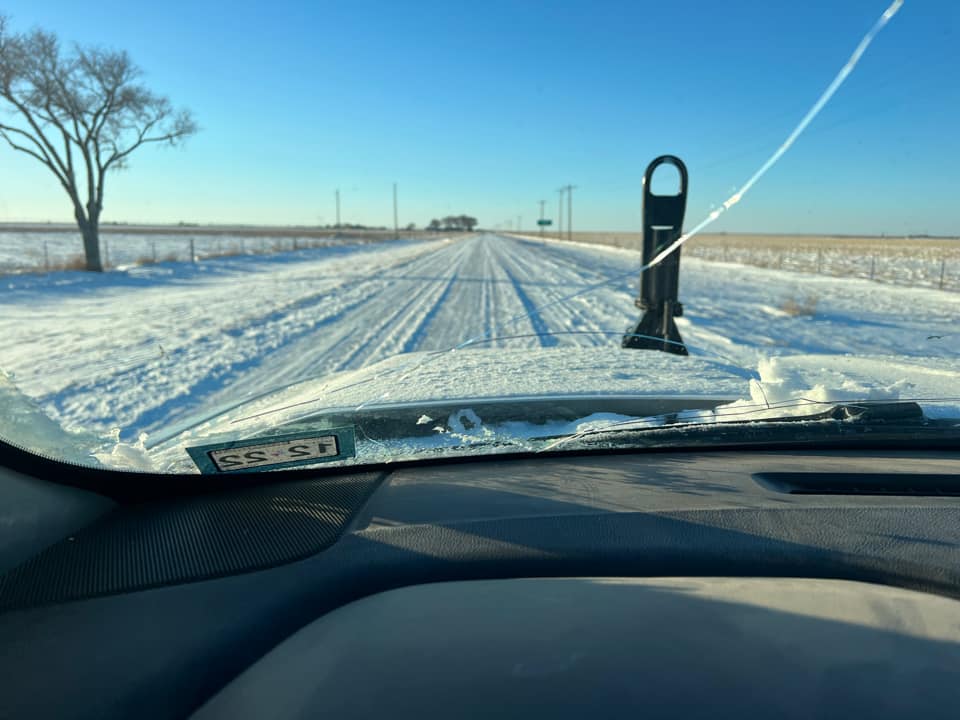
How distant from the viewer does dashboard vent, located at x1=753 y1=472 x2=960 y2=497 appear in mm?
2275

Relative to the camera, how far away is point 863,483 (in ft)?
7.64

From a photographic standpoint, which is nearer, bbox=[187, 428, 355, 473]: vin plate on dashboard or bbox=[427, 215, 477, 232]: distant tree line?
bbox=[187, 428, 355, 473]: vin plate on dashboard

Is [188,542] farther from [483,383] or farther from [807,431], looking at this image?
[807,431]

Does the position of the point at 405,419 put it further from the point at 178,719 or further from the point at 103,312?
the point at 103,312

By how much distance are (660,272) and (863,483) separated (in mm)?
3287

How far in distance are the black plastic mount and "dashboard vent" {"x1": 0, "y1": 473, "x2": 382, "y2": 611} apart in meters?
3.11

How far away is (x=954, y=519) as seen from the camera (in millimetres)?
2033

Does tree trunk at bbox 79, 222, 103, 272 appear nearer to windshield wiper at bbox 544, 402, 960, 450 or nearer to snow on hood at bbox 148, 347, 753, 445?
snow on hood at bbox 148, 347, 753, 445

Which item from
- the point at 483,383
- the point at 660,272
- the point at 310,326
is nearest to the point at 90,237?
the point at 310,326

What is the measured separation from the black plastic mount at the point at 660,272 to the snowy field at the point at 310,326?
612 mm

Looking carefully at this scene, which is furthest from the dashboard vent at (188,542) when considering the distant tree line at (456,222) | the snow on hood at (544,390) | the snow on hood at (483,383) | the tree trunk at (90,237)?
the distant tree line at (456,222)

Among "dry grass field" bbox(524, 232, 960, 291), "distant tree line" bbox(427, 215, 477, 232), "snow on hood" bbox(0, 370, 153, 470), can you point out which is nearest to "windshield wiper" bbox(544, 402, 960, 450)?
"dry grass field" bbox(524, 232, 960, 291)

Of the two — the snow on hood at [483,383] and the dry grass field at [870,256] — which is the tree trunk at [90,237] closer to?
the snow on hood at [483,383]

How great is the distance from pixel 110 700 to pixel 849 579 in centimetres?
186
